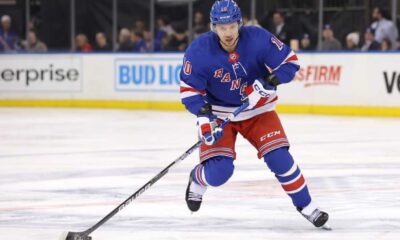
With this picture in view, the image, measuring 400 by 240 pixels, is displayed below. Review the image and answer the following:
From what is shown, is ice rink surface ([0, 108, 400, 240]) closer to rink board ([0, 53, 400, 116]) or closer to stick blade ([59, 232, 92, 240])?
stick blade ([59, 232, 92, 240])

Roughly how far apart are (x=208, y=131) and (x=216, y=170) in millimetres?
235

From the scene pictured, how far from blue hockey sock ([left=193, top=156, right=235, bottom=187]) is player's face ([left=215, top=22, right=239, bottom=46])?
616 millimetres

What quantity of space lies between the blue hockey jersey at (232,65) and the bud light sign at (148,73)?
10.9m

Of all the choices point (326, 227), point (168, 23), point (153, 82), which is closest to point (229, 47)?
point (326, 227)

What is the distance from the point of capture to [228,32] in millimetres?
5496

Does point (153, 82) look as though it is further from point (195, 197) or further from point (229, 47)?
point (229, 47)

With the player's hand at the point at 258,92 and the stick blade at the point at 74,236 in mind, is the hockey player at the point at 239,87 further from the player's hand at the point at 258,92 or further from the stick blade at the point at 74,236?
the stick blade at the point at 74,236

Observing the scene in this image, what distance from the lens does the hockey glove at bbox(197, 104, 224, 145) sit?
552 cm

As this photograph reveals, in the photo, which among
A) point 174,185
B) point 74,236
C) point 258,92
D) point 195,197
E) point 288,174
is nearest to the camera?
point 74,236

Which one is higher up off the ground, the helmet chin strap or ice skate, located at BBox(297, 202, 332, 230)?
the helmet chin strap

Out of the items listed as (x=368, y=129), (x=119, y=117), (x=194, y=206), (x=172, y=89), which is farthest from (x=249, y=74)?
(x=172, y=89)

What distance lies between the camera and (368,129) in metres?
12.5

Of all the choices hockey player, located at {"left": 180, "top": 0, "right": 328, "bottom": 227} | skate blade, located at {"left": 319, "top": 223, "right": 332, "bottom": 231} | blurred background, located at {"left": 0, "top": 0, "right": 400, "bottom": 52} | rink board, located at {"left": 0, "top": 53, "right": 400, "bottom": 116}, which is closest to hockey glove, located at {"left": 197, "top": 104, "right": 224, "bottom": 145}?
hockey player, located at {"left": 180, "top": 0, "right": 328, "bottom": 227}

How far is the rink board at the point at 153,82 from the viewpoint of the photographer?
48.9 ft
